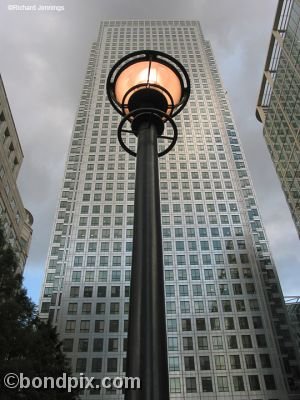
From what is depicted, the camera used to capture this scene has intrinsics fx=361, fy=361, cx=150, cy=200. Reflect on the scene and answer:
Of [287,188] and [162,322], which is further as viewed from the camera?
[287,188]

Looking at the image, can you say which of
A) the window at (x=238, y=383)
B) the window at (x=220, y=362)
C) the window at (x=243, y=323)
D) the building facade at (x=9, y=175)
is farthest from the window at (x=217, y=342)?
the building facade at (x=9, y=175)

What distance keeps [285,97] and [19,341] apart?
39501 mm

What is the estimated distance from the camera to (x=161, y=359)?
8.63 ft

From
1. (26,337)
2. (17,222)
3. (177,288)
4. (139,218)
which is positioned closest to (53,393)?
(26,337)

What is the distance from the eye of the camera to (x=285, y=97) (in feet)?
135

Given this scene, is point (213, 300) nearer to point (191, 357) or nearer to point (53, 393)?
point (191, 357)

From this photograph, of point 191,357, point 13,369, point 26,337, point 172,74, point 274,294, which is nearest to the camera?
point 172,74

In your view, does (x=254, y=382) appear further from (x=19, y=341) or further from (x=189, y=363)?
(x=19, y=341)

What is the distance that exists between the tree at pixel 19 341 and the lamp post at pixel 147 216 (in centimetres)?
772

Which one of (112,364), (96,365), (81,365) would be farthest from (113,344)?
(81,365)

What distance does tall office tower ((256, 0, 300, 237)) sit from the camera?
38250 mm

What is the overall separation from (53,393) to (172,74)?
35.6ft

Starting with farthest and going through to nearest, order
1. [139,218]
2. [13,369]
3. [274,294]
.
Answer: [274,294]
[13,369]
[139,218]

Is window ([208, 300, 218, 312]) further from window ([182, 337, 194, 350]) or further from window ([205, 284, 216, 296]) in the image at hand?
window ([182, 337, 194, 350])
